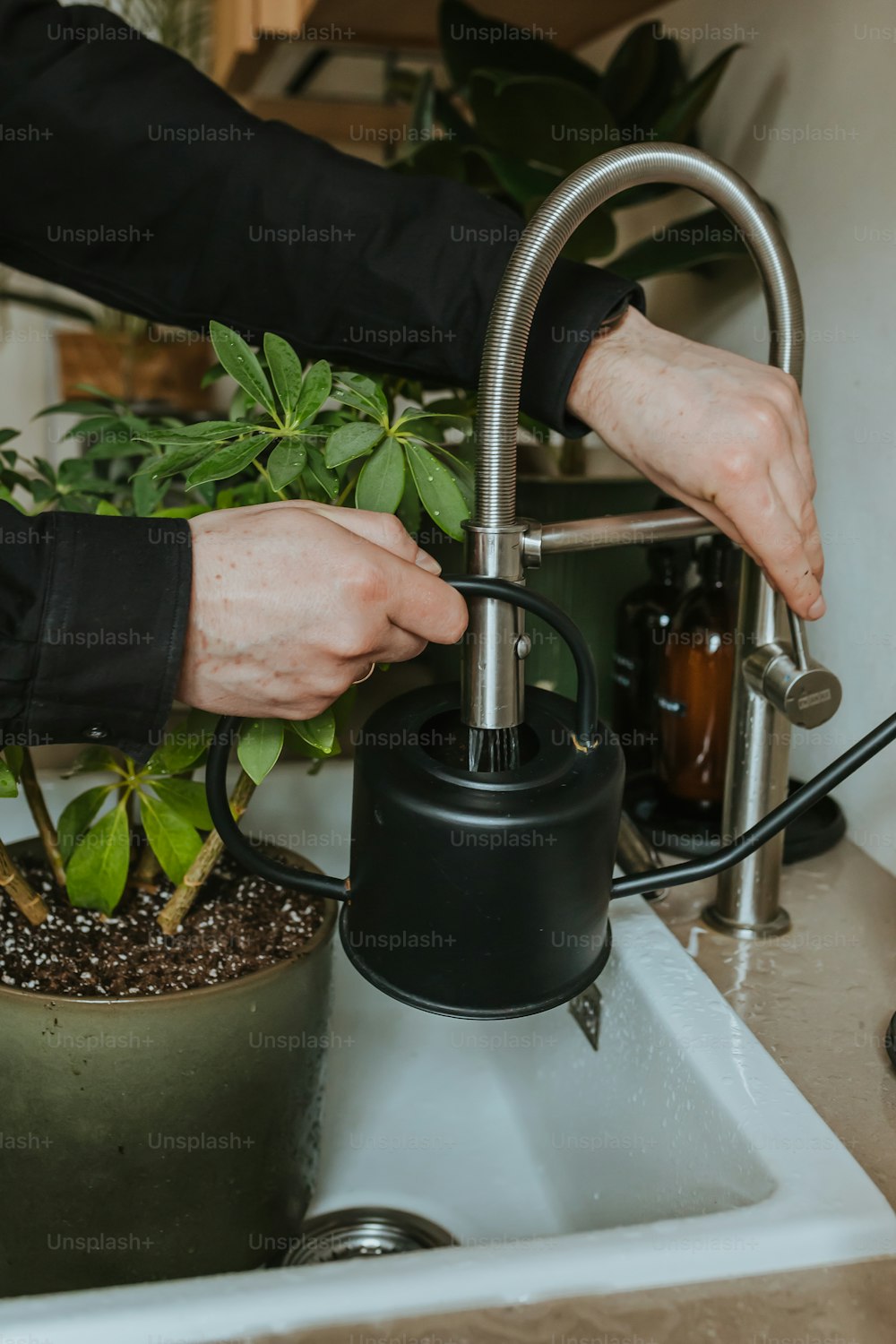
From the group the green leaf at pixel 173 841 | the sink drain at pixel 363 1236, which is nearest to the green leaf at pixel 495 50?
the green leaf at pixel 173 841

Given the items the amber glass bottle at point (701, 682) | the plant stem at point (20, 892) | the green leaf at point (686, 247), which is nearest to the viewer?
the plant stem at point (20, 892)

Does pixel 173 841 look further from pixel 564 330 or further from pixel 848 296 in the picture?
pixel 848 296

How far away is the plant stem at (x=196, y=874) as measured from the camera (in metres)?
0.63

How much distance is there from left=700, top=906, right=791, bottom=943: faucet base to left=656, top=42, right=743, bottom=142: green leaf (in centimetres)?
67

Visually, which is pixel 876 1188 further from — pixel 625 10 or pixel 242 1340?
pixel 625 10

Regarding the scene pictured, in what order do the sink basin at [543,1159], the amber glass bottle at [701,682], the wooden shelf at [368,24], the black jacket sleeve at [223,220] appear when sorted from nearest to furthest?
the sink basin at [543,1159], the black jacket sleeve at [223,220], the amber glass bottle at [701,682], the wooden shelf at [368,24]

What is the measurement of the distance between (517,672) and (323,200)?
1.41 feet

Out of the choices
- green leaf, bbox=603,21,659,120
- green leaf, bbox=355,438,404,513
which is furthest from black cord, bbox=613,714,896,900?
green leaf, bbox=603,21,659,120

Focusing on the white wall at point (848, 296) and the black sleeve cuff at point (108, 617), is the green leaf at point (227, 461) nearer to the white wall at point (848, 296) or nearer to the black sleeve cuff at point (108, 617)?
the black sleeve cuff at point (108, 617)

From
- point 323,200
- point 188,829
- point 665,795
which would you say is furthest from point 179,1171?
point 323,200

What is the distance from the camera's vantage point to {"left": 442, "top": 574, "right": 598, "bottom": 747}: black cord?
0.46 meters

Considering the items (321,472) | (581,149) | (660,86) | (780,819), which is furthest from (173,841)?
(660,86)

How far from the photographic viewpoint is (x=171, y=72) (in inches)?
30.8

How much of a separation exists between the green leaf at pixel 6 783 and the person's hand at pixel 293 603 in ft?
0.44
